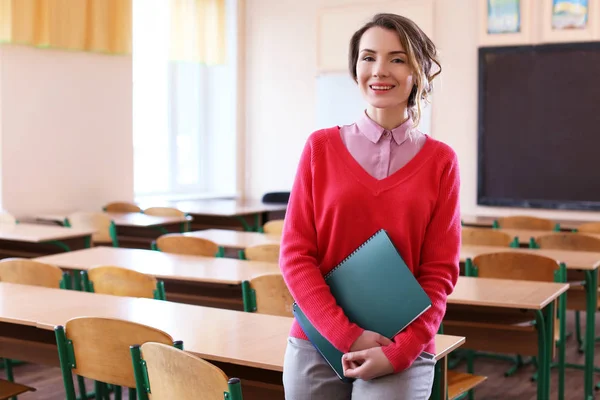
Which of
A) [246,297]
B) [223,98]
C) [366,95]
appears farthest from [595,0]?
[366,95]

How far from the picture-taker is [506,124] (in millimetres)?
7141

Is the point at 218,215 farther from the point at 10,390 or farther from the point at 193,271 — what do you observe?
the point at 10,390

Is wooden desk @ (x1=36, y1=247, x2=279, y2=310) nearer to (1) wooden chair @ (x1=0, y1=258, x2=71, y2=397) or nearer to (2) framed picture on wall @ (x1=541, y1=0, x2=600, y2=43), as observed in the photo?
(1) wooden chair @ (x1=0, y1=258, x2=71, y2=397)

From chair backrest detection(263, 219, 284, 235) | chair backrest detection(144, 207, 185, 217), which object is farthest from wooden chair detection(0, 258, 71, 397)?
chair backrest detection(144, 207, 185, 217)

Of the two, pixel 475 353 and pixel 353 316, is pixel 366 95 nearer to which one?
pixel 353 316

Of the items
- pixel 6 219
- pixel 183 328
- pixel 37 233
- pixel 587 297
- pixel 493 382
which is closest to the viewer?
pixel 183 328

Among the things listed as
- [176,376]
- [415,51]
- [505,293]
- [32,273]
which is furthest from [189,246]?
[415,51]

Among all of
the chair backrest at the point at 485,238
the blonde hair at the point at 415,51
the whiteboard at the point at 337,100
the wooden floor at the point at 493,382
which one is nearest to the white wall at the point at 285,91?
the whiteboard at the point at 337,100

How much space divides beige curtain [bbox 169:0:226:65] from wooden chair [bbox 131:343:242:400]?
6135 millimetres

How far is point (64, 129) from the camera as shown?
6762mm

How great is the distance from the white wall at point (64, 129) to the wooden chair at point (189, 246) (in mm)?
2246

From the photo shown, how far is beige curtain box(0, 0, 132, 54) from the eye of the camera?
614 cm

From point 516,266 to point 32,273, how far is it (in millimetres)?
2261

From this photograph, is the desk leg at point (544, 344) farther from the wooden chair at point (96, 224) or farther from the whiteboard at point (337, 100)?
the whiteboard at point (337, 100)
